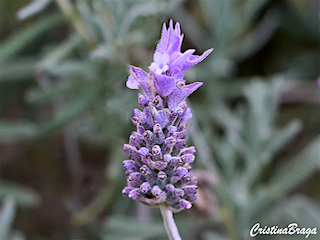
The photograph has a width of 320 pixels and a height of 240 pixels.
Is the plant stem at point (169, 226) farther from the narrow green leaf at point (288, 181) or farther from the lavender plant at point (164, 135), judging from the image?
the narrow green leaf at point (288, 181)

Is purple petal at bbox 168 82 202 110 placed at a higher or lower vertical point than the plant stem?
higher

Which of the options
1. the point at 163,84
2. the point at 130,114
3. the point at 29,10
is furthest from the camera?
the point at 130,114

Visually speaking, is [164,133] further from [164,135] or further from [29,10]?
[29,10]

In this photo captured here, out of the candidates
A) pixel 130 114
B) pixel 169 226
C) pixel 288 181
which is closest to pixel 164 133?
pixel 169 226

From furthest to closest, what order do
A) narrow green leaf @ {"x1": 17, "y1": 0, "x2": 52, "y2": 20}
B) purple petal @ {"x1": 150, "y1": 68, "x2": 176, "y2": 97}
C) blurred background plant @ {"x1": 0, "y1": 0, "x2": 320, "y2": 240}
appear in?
blurred background plant @ {"x1": 0, "y1": 0, "x2": 320, "y2": 240} < narrow green leaf @ {"x1": 17, "y1": 0, "x2": 52, "y2": 20} < purple petal @ {"x1": 150, "y1": 68, "x2": 176, "y2": 97}

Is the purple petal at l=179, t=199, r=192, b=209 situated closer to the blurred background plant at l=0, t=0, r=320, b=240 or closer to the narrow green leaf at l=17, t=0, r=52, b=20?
the blurred background plant at l=0, t=0, r=320, b=240

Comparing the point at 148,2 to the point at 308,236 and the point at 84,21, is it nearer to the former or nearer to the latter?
the point at 84,21

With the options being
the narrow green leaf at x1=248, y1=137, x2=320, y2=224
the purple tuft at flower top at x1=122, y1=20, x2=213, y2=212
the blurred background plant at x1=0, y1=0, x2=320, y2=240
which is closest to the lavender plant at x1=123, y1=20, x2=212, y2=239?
the purple tuft at flower top at x1=122, y1=20, x2=213, y2=212

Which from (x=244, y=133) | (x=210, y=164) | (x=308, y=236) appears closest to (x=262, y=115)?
(x=244, y=133)

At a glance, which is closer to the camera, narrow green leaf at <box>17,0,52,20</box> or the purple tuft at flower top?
the purple tuft at flower top
